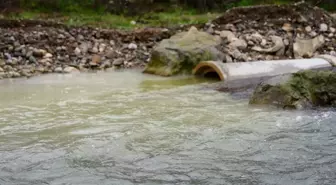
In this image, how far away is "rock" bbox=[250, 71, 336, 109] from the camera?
653cm

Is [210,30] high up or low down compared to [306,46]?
up

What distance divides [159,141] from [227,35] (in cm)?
808

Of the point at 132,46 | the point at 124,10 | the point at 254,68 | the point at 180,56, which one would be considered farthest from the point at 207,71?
the point at 124,10

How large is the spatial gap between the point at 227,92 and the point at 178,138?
10.1ft

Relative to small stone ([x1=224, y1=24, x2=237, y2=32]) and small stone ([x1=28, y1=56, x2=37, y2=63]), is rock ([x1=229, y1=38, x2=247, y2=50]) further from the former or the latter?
small stone ([x1=28, y1=56, x2=37, y2=63])

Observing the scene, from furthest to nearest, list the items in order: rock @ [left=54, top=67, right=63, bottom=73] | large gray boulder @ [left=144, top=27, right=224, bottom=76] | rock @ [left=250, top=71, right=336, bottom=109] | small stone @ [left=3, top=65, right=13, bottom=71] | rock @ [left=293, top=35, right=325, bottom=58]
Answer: rock @ [left=293, top=35, right=325, bottom=58]
rock @ [left=54, top=67, right=63, bottom=73]
large gray boulder @ [left=144, top=27, right=224, bottom=76]
small stone @ [left=3, top=65, right=13, bottom=71]
rock @ [left=250, top=71, right=336, bottom=109]

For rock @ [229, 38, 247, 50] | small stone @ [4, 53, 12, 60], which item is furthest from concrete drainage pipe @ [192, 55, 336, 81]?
small stone @ [4, 53, 12, 60]

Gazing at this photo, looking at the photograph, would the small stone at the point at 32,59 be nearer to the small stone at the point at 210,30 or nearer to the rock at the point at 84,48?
the rock at the point at 84,48

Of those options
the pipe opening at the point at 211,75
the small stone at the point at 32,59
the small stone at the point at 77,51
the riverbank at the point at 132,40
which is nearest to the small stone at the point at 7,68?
the riverbank at the point at 132,40

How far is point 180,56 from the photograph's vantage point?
10.5 meters

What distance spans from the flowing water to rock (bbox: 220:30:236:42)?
4682 mm

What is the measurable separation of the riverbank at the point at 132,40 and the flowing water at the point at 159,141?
325cm

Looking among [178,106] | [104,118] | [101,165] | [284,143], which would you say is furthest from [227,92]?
[101,165]

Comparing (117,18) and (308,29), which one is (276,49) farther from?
(117,18)
